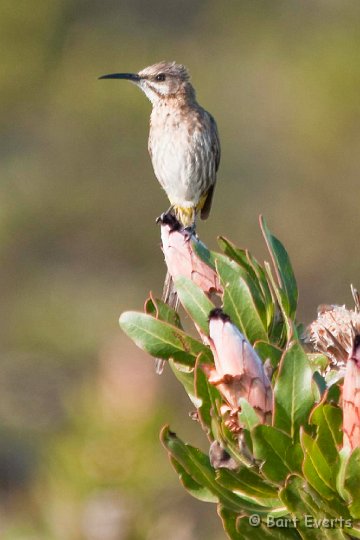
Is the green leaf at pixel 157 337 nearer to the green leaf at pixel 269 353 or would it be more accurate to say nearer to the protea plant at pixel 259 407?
the protea plant at pixel 259 407

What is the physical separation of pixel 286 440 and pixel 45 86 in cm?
1738

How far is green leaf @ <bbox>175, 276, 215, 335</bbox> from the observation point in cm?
279

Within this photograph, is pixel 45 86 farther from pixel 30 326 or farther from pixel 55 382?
pixel 55 382

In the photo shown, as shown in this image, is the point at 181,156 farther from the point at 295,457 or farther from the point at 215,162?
the point at 295,457

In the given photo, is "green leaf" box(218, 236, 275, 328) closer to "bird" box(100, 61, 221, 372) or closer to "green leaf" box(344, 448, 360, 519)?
"green leaf" box(344, 448, 360, 519)

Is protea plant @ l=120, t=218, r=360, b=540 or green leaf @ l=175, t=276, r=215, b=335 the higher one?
green leaf @ l=175, t=276, r=215, b=335

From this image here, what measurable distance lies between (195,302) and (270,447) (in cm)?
48

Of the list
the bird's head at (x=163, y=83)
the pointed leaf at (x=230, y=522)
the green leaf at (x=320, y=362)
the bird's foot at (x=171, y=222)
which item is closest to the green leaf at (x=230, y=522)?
the pointed leaf at (x=230, y=522)

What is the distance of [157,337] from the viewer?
279 centimetres

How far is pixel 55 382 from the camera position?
41.8 ft

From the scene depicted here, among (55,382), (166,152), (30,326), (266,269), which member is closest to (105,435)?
(266,269)

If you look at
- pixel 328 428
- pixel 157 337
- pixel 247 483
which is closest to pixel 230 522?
pixel 247 483

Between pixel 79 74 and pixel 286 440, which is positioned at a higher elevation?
pixel 79 74

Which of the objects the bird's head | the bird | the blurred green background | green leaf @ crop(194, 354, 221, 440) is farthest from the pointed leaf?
the blurred green background
